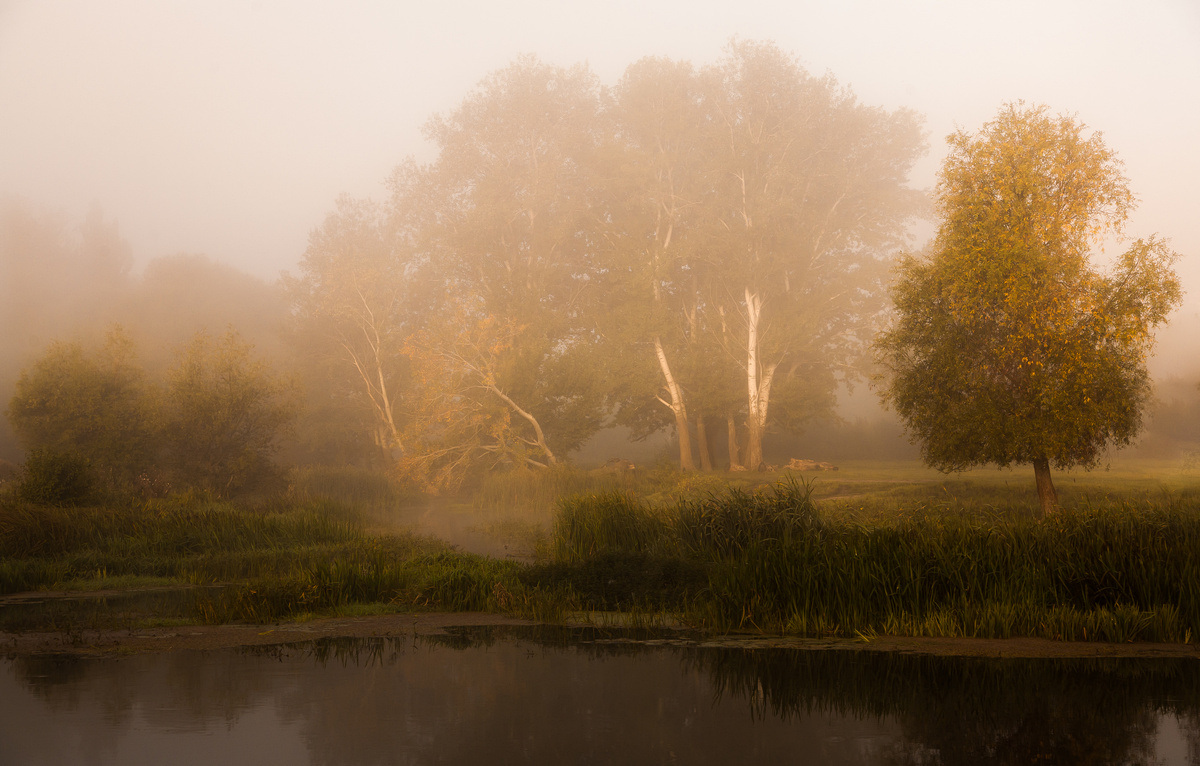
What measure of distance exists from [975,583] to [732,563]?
355cm

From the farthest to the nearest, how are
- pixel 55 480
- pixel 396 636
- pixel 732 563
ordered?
pixel 55 480, pixel 732 563, pixel 396 636

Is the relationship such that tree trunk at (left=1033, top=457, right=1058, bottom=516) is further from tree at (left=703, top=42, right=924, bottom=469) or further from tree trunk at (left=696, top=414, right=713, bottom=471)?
tree trunk at (left=696, top=414, right=713, bottom=471)

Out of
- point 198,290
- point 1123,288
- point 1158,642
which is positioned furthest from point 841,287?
point 198,290

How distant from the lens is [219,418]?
3947 centimetres

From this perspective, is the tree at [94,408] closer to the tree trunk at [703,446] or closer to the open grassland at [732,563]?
the open grassland at [732,563]

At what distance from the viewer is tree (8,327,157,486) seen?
3869 centimetres

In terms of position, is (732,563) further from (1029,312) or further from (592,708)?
(1029,312)

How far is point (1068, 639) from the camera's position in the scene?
1145 cm

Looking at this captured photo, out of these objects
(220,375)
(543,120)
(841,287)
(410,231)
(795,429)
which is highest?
(543,120)

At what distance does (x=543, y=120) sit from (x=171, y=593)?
39268 mm

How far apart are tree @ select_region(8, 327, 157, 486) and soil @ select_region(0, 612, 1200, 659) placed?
92.7ft

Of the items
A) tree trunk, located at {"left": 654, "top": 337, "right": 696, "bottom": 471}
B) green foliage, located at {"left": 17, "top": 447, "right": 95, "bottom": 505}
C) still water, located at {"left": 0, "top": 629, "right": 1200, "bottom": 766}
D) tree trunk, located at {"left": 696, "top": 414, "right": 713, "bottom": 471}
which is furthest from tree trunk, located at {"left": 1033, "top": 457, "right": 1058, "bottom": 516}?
green foliage, located at {"left": 17, "top": 447, "right": 95, "bottom": 505}

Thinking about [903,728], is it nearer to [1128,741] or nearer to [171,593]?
[1128,741]

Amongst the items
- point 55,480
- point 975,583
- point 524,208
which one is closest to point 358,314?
point 524,208
